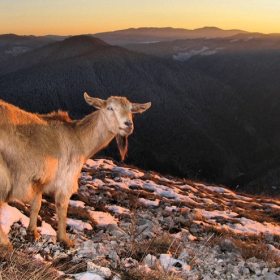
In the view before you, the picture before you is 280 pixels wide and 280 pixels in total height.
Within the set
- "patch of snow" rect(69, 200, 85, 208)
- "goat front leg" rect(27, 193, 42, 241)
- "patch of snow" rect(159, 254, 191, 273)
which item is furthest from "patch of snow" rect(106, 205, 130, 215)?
"patch of snow" rect(159, 254, 191, 273)

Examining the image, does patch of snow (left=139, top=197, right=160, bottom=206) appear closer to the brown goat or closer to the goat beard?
the brown goat

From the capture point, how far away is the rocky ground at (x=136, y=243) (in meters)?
5.16

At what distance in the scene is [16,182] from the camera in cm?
584

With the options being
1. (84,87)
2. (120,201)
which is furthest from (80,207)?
(84,87)

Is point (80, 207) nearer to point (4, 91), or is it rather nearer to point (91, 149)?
point (91, 149)

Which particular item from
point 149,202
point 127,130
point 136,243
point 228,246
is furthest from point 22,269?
point 149,202

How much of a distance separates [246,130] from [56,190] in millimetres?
193120

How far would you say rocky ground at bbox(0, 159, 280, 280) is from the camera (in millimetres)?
5160

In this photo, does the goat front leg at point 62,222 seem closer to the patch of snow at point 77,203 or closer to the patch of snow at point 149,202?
the patch of snow at point 77,203

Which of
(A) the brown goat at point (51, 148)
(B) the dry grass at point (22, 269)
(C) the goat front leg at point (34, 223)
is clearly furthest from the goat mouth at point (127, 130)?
(B) the dry grass at point (22, 269)

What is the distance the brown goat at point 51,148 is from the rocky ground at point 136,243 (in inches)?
31.0

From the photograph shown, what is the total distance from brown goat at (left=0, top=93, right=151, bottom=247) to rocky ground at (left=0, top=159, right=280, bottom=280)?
31.0 inches

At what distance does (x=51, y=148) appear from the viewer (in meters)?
6.57

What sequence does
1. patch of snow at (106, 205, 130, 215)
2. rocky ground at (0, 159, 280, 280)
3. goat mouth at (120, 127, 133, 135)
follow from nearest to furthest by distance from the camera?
1. rocky ground at (0, 159, 280, 280)
2. goat mouth at (120, 127, 133, 135)
3. patch of snow at (106, 205, 130, 215)
